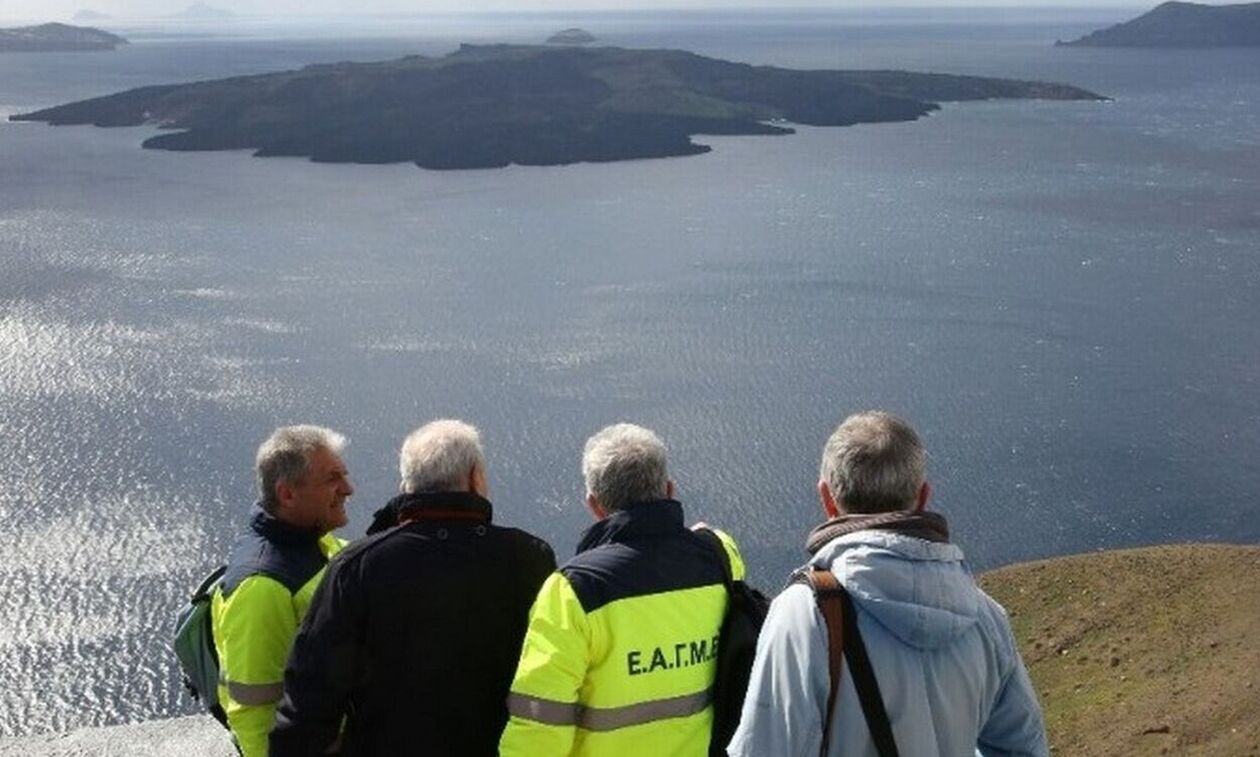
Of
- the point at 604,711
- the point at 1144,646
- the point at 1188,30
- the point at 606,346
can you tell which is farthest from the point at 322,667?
the point at 1188,30

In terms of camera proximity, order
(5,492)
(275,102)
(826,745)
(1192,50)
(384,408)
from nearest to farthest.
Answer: (826,745)
(5,492)
(384,408)
(275,102)
(1192,50)

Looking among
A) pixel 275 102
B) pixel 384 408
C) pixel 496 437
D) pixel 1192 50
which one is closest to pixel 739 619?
pixel 496 437

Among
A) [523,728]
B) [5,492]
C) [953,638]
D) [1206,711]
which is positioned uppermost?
[953,638]

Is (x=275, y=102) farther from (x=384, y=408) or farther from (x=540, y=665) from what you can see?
(x=540, y=665)

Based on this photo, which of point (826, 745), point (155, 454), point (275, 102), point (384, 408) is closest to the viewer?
point (826, 745)

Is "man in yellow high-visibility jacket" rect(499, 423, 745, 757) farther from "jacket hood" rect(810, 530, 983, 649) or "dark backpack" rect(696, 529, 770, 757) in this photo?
"jacket hood" rect(810, 530, 983, 649)
